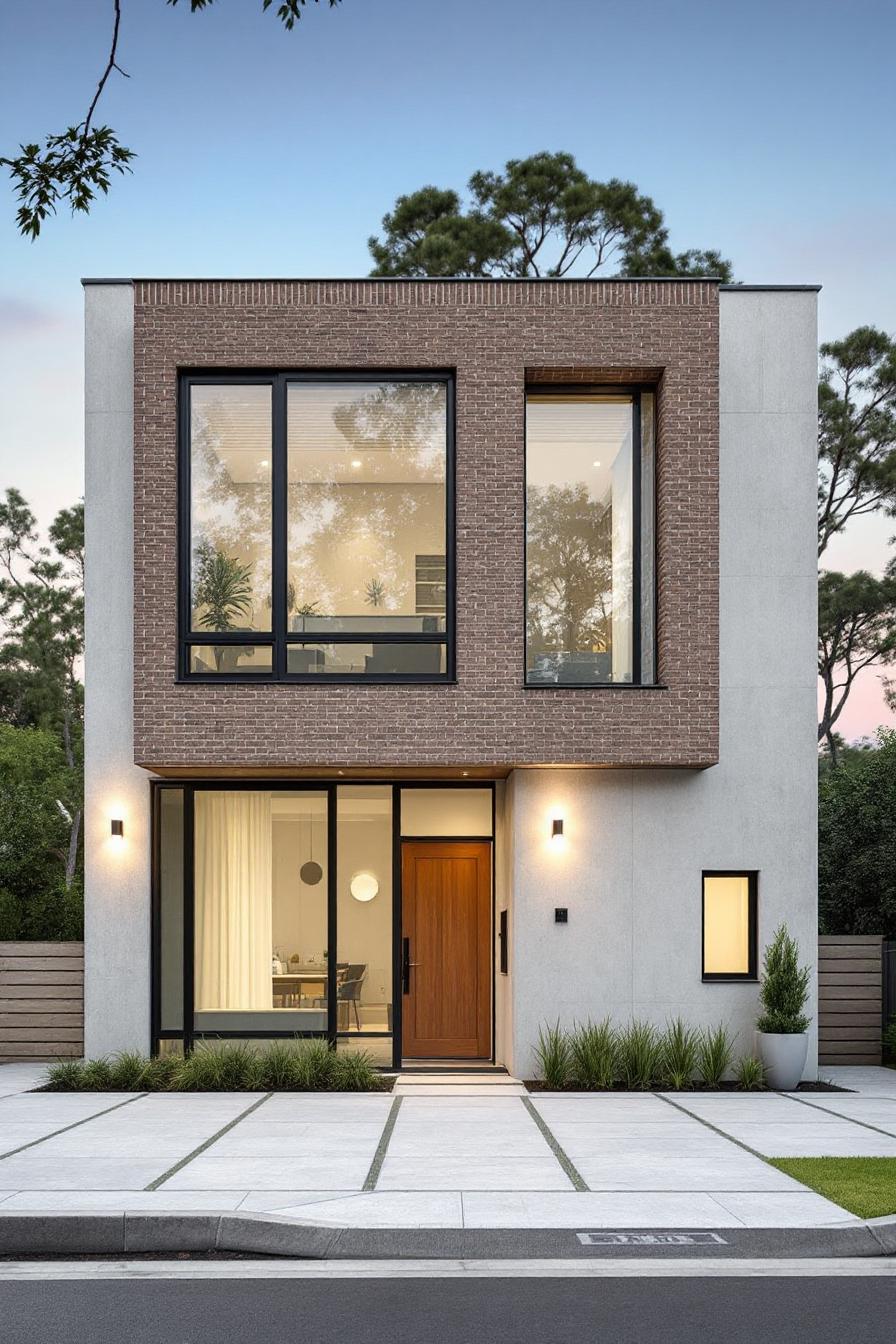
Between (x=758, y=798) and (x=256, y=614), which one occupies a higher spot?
(x=256, y=614)

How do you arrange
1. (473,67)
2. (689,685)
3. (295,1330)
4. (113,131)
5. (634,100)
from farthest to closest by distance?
(634,100) < (473,67) < (689,685) < (113,131) < (295,1330)

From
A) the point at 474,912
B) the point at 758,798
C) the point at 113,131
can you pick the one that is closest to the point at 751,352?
the point at 758,798

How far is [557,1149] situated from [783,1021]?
4.31 m

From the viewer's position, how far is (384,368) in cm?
1387

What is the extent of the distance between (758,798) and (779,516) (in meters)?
3.17

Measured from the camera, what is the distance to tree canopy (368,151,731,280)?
93.7ft

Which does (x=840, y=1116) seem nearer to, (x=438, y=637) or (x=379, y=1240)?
(x=379, y=1240)

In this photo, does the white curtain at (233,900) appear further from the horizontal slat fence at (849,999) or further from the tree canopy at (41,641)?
the tree canopy at (41,641)

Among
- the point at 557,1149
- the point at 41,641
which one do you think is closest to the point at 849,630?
the point at 41,641

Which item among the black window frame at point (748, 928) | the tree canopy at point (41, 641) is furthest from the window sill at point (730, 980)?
the tree canopy at point (41, 641)

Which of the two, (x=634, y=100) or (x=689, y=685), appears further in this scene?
(x=634, y=100)

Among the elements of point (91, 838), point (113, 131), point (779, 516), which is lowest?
point (91, 838)

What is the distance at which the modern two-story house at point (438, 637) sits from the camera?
13.6 meters

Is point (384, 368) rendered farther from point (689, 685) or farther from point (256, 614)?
point (689, 685)
